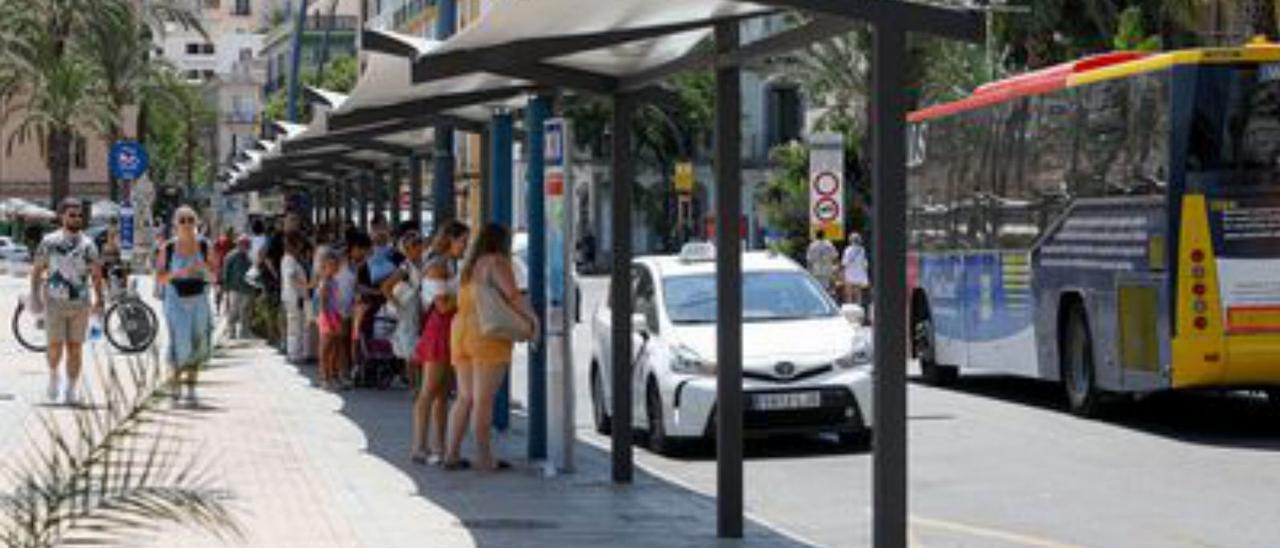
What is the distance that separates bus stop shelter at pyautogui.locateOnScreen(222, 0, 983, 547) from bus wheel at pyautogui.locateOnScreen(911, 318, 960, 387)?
9.17m

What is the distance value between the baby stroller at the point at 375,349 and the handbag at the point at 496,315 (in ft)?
31.9

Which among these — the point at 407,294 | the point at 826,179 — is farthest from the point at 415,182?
the point at 826,179

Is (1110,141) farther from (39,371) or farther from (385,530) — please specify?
(39,371)

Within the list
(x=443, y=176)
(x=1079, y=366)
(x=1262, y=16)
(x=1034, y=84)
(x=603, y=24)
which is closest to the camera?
(x=603, y=24)

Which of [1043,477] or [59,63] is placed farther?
[59,63]

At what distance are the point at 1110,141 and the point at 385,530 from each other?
9987 millimetres

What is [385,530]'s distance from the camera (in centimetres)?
1176

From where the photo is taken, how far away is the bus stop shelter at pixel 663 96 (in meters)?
8.52

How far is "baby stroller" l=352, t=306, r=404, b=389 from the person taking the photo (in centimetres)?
2456

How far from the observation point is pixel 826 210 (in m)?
36.8

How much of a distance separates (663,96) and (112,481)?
11.5 m

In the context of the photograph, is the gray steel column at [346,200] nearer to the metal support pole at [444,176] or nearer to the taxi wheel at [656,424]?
the metal support pole at [444,176]

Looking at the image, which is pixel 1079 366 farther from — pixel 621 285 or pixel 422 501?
pixel 422 501

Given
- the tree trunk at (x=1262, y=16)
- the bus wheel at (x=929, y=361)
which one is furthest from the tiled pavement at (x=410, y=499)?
the tree trunk at (x=1262, y=16)
